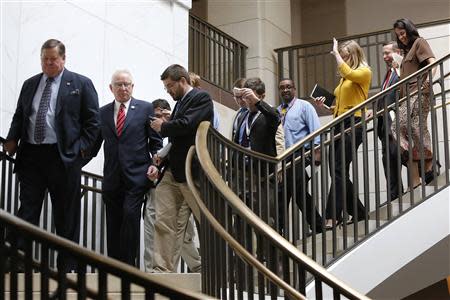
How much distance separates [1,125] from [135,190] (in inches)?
60.5

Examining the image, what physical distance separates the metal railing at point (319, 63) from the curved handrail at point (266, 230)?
24.5 feet

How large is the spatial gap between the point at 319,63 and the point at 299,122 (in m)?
6.97

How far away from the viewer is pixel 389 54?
6645mm

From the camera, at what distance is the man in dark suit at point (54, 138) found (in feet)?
16.7

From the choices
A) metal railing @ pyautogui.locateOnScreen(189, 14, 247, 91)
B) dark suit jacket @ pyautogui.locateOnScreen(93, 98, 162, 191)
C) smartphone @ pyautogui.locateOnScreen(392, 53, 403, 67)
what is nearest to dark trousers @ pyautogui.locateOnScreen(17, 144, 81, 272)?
dark suit jacket @ pyautogui.locateOnScreen(93, 98, 162, 191)

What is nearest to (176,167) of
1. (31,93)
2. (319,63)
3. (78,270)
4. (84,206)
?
(31,93)

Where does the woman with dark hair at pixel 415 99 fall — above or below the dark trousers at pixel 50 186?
above

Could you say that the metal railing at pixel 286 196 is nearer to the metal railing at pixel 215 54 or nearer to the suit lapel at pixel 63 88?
the suit lapel at pixel 63 88

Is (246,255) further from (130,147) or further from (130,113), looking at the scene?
(130,113)

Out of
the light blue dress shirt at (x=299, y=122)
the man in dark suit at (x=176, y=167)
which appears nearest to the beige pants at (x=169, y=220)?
the man in dark suit at (x=176, y=167)

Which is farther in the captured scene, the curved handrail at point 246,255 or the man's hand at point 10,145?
the man's hand at point 10,145

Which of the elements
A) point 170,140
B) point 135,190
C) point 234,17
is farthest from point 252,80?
point 234,17

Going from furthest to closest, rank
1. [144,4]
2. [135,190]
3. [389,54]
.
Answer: [144,4], [389,54], [135,190]

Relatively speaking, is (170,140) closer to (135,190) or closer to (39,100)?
(135,190)
